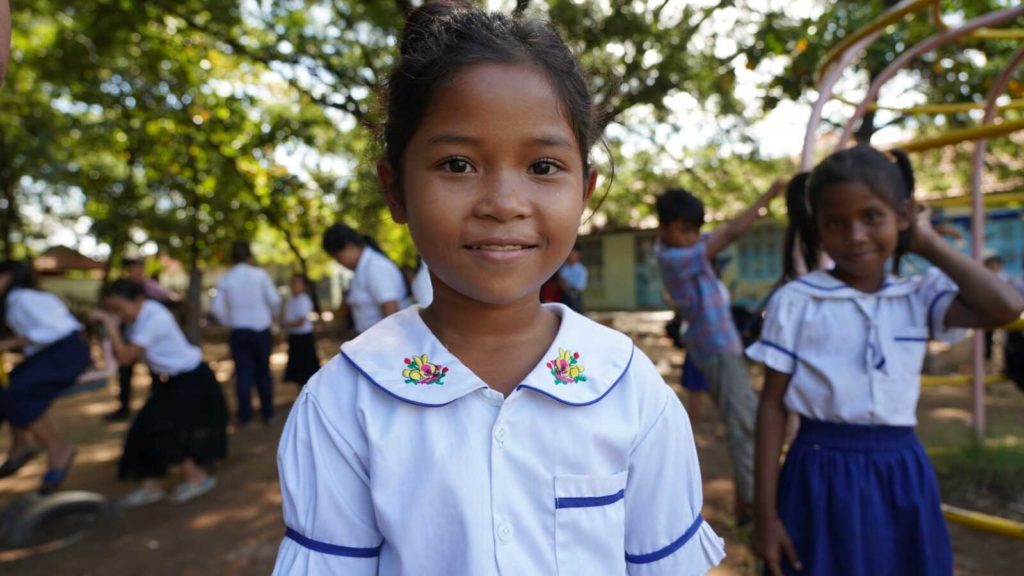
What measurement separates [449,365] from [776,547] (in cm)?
113

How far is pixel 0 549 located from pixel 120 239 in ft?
27.5

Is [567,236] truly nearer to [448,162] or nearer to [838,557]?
[448,162]

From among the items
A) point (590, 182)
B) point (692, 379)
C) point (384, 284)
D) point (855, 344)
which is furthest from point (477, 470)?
point (692, 379)

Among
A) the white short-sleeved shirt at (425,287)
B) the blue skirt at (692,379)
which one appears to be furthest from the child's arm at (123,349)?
the blue skirt at (692,379)

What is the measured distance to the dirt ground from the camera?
310 cm

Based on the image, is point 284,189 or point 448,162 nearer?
point 448,162

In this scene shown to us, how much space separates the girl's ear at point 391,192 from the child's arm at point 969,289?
1297mm

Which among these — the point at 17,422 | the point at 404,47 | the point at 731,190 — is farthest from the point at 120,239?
the point at 404,47

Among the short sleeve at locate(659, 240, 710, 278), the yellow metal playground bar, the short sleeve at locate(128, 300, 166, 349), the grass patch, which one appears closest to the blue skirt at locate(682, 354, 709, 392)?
the short sleeve at locate(659, 240, 710, 278)

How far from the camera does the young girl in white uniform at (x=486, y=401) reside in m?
0.89

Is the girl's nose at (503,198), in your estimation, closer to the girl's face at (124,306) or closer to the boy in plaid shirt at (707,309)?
the boy in plaid shirt at (707,309)

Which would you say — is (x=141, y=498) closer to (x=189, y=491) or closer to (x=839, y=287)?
(x=189, y=491)

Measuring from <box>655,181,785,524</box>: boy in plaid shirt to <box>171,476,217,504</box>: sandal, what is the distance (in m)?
3.28

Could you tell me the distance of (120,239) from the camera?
35.1ft
